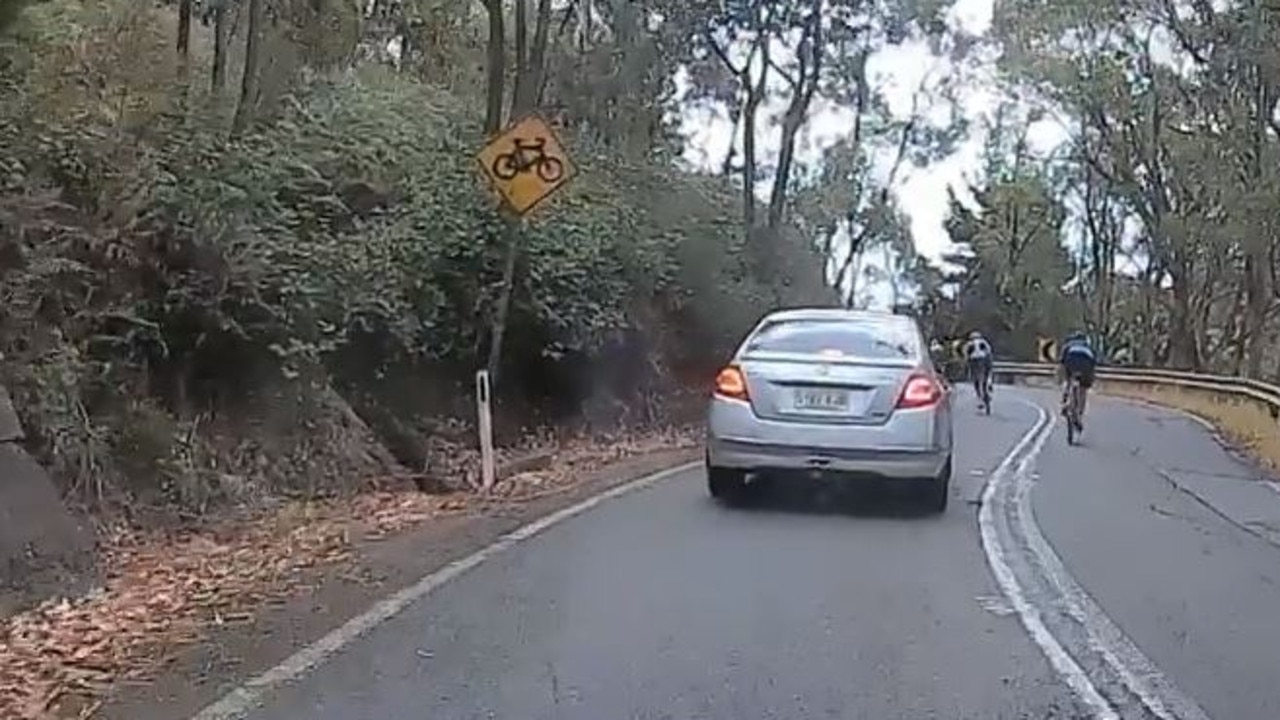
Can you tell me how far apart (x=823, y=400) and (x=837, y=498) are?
1.43 m

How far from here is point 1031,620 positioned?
8.90m

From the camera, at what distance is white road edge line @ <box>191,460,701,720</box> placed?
6.66 m

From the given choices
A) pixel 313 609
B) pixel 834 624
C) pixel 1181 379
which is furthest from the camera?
pixel 1181 379

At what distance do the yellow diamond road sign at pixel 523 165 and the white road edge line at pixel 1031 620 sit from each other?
4.91 meters

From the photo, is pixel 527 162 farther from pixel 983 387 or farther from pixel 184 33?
pixel 983 387

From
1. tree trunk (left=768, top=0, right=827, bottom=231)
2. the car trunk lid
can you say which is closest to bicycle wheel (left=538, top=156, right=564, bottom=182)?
the car trunk lid

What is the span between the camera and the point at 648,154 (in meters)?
28.5

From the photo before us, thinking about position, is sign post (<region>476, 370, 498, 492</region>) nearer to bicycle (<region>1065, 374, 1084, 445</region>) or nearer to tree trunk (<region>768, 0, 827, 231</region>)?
bicycle (<region>1065, 374, 1084, 445</region>)

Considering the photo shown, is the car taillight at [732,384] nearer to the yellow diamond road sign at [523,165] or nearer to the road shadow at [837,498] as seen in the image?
the road shadow at [837,498]

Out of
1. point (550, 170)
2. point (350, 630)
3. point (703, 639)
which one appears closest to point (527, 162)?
point (550, 170)

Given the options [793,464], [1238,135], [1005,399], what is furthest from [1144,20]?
[793,464]

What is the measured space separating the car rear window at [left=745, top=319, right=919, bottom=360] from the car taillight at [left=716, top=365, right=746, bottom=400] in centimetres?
30

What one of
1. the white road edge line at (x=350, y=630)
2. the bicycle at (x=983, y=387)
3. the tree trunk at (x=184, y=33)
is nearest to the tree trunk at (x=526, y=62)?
the tree trunk at (x=184, y=33)

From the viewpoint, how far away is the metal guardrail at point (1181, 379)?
27859 mm
